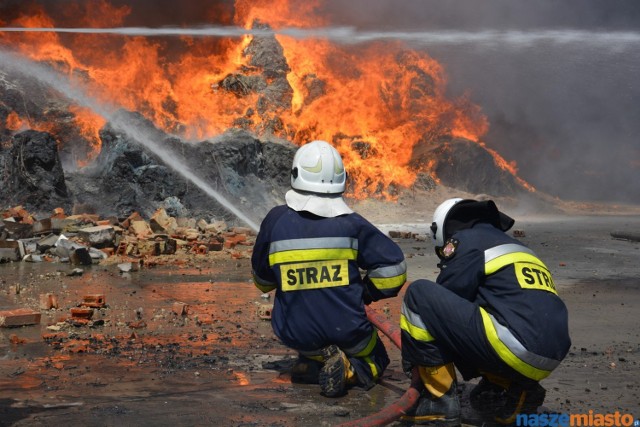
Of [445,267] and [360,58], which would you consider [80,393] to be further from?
[360,58]

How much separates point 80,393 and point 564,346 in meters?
2.90

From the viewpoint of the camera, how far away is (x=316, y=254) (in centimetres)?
511

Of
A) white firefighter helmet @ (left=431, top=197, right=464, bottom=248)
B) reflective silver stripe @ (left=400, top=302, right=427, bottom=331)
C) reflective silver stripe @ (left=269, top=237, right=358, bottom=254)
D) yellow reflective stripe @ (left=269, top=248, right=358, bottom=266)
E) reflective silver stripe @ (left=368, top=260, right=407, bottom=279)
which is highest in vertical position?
white firefighter helmet @ (left=431, top=197, right=464, bottom=248)

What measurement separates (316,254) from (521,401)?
5.18 ft

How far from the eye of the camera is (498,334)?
161 inches

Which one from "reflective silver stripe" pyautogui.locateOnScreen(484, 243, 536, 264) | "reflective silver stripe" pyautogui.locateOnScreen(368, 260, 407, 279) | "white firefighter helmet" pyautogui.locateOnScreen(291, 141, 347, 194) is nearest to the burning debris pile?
"white firefighter helmet" pyautogui.locateOnScreen(291, 141, 347, 194)

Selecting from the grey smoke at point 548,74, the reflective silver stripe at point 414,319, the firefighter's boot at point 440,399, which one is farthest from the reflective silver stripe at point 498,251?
the grey smoke at point 548,74

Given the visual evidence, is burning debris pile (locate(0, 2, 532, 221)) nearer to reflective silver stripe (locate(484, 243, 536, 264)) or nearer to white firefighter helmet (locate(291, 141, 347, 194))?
white firefighter helmet (locate(291, 141, 347, 194))

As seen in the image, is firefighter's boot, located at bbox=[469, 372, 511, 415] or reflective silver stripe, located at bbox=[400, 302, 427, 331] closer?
reflective silver stripe, located at bbox=[400, 302, 427, 331]

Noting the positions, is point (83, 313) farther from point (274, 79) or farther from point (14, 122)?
point (274, 79)

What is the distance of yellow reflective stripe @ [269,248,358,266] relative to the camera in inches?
201

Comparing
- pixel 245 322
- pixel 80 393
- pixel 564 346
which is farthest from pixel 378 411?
pixel 245 322

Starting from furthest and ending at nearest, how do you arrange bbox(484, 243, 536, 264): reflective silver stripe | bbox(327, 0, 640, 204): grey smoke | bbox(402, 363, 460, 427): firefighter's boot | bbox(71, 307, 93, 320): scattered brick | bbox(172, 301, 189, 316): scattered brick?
bbox(327, 0, 640, 204): grey smoke
bbox(172, 301, 189, 316): scattered brick
bbox(71, 307, 93, 320): scattered brick
bbox(402, 363, 460, 427): firefighter's boot
bbox(484, 243, 536, 264): reflective silver stripe

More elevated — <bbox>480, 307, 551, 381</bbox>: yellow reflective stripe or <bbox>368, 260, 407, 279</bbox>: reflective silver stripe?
<bbox>368, 260, 407, 279</bbox>: reflective silver stripe
